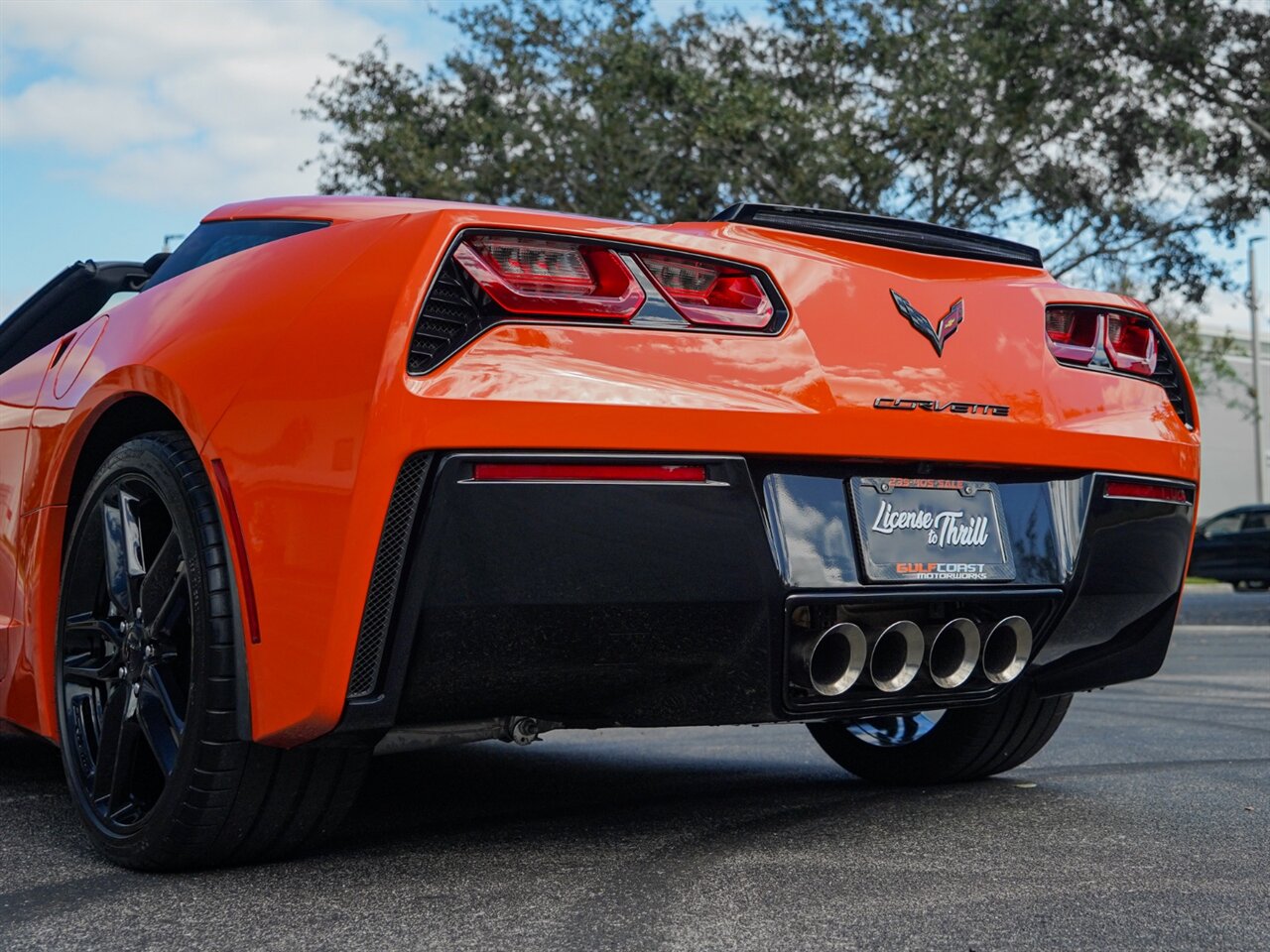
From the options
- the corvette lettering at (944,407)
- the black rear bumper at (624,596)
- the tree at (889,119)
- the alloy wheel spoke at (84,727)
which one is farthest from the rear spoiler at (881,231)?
the tree at (889,119)

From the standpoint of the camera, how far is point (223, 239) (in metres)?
3.14

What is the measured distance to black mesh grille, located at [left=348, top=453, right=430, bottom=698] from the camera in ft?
7.47

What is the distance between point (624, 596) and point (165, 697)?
3.07 ft

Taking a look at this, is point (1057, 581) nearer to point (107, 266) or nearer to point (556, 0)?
point (107, 266)

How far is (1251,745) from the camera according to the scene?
4.36 meters

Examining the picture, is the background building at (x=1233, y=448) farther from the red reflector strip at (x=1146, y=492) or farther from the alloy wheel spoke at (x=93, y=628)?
the alloy wheel spoke at (x=93, y=628)

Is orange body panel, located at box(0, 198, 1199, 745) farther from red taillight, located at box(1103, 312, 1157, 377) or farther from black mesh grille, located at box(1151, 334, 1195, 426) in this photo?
black mesh grille, located at box(1151, 334, 1195, 426)

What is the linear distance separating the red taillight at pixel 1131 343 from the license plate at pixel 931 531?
0.57 meters

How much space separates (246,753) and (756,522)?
0.98m

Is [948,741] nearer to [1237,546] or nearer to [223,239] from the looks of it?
[223,239]

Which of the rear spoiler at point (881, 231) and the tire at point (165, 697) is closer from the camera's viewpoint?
the tire at point (165, 697)

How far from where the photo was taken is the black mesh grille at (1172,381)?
3.30 meters

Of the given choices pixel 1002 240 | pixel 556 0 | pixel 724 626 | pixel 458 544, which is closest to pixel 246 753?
pixel 458 544

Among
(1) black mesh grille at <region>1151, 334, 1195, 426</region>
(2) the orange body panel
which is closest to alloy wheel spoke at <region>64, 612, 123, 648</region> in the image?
(2) the orange body panel
